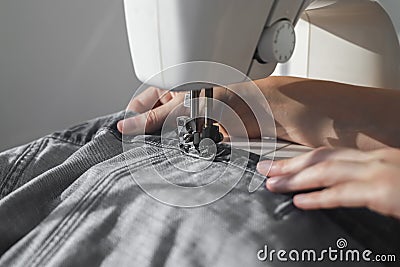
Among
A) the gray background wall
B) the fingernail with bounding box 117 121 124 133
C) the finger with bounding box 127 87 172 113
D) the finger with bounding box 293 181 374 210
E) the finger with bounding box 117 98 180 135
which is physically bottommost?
the gray background wall

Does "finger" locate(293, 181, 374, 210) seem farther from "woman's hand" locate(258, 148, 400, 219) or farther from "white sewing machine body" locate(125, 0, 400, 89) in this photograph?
"white sewing machine body" locate(125, 0, 400, 89)

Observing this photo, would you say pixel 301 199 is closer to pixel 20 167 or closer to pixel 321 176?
pixel 321 176

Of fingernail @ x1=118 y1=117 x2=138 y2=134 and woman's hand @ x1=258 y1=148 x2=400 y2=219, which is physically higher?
woman's hand @ x1=258 y1=148 x2=400 y2=219

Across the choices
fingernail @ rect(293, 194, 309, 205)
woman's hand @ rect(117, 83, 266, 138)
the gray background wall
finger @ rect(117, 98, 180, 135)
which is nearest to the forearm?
woman's hand @ rect(117, 83, 266, 138)

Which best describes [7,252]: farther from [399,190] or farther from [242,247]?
[399,190]

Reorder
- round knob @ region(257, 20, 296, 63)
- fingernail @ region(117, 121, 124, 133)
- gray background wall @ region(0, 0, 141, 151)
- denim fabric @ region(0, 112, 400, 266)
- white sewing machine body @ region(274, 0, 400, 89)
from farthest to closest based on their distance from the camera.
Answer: gray background wall @ region(0, 0, 141, 151)
white sewing machine body @ region(274, 0, 400, 89)
fingernail @ region(117, 121, 124, 133)
round knob @ region(257, 20, 296, 63)
denim fabric @ region(0, 112, 400, 266)

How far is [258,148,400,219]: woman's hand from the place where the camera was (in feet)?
1.60

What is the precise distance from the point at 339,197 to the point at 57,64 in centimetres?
111

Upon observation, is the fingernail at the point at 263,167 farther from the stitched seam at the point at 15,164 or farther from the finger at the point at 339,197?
the stitched seam at the point at 15,164

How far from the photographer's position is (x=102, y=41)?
1516 mm

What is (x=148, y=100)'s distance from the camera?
0.88m

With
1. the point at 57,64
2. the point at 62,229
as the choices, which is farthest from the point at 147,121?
the point at 57,64

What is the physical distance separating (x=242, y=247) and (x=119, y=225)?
12cm

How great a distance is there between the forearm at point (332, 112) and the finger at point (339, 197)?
0.23 meters
